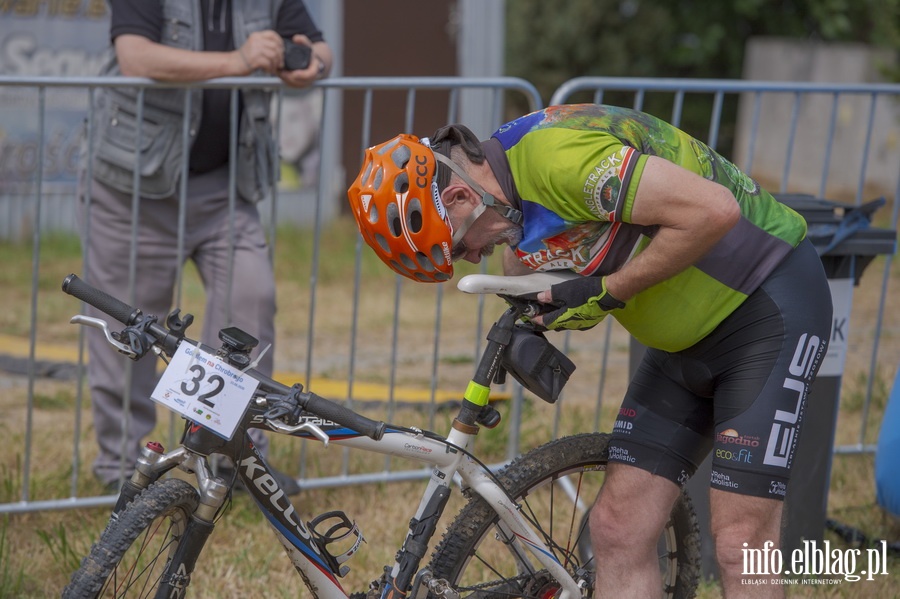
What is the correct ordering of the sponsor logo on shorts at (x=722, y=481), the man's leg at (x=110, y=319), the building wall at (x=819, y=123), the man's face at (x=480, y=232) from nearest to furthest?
the man's face at (x=480, y=232)
the sponsor logo on shorts at (x=722, y=481)
the man's leg at (x=110, y=319)
the building wall at (x=819, y=123)

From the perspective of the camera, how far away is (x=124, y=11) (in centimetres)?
400

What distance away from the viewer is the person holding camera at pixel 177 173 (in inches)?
159

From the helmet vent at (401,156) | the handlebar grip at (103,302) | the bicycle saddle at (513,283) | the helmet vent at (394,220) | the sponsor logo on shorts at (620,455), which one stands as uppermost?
the helmet vent at (401,156)

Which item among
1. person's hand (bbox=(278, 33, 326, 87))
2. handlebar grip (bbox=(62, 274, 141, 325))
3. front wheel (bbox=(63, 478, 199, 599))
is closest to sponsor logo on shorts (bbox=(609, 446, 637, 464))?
front wheel (bbox=(63, 478, 199, 599))

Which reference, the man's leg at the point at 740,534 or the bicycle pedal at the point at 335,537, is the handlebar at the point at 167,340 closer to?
the bicycle pedal at the point at 335,537

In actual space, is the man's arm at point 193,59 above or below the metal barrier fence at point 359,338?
above

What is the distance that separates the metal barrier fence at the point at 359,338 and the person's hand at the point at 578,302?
1.63 m

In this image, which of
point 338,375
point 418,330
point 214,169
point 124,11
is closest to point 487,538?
point 214,169

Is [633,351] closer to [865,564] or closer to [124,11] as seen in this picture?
[865,564]

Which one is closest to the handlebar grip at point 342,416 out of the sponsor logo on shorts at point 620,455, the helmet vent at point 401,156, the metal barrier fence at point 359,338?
the helmet vent at point 401,156

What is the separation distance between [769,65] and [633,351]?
11578mm

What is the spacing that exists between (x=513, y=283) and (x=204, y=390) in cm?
80

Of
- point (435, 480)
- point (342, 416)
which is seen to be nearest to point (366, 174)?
point (342, 416)

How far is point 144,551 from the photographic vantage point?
8.57 feet
